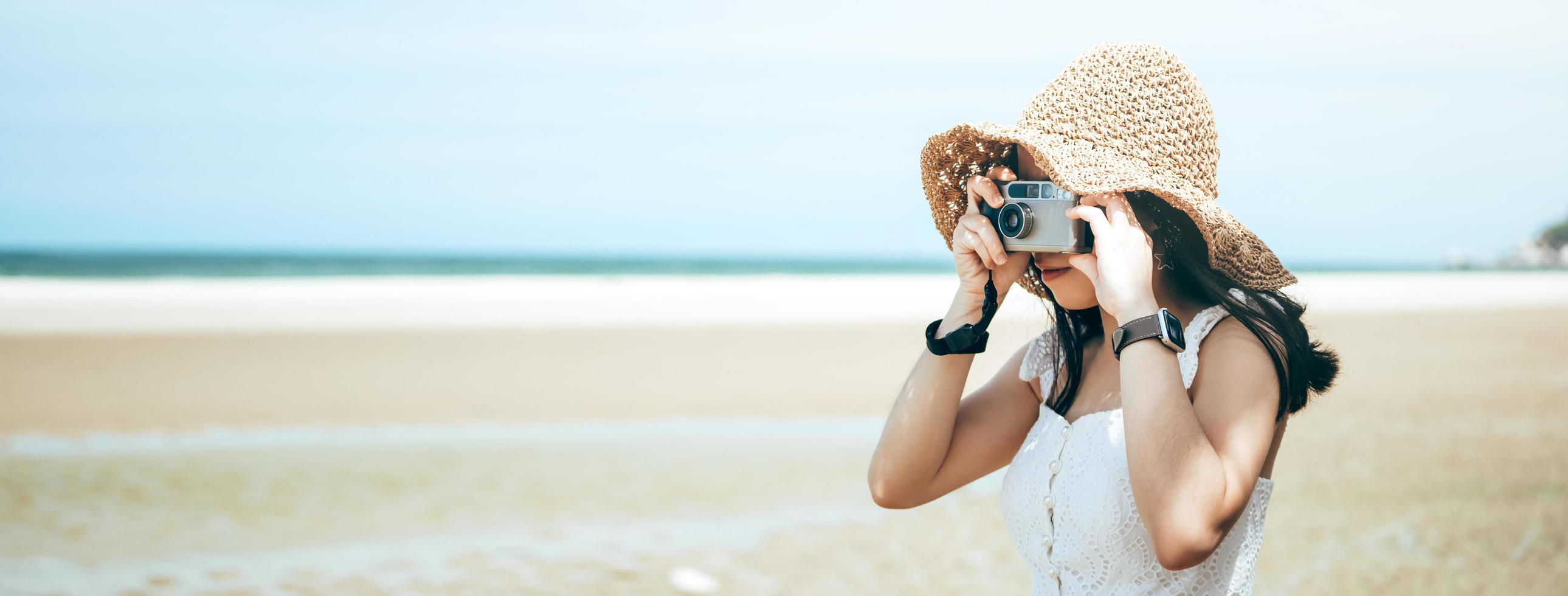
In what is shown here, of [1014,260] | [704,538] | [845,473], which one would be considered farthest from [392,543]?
[1014,260]

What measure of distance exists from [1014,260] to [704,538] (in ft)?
11.1

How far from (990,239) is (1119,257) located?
0.25m

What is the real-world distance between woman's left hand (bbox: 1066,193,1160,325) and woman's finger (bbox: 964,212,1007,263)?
0.60ft

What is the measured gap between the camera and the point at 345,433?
7367mm

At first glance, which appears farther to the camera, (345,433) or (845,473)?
(345,433)

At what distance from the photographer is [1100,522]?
152 centimetres

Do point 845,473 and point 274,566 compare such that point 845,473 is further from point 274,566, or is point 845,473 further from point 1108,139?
point 1108,139

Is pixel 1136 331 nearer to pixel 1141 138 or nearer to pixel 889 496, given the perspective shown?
pixel 1141 138

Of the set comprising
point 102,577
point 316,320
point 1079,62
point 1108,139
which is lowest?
point 316,320

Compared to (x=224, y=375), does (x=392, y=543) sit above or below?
above

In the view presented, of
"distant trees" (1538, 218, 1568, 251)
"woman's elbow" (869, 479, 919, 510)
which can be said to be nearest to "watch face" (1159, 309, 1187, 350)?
"woman's elbow" (869, 479, 919, 510)

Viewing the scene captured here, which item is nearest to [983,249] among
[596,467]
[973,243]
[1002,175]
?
[973,243]

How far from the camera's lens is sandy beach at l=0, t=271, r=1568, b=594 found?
14.4 feet

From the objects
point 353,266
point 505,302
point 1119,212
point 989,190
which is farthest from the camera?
point 353,266
